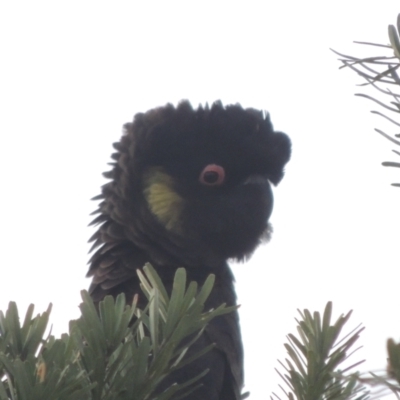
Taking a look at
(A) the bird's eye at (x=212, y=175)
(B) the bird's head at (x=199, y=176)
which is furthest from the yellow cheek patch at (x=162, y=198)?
(A) the bird's eye at (x=212, y=175)

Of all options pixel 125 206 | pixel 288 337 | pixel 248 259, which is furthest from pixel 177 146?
pixel 288 337

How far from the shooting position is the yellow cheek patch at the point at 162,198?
134 inches

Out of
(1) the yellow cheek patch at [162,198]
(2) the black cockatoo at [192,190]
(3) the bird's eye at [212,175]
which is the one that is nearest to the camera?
(2) the black cockatoo at [192,190]

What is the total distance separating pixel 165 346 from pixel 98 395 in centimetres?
14

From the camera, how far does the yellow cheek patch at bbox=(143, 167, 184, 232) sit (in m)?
3.41

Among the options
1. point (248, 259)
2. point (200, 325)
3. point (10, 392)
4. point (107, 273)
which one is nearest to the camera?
point (10, 392)

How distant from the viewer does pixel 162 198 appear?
11.2 feet

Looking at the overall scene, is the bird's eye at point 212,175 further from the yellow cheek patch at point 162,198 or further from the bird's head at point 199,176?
the yellow cheek patch at point 162,198

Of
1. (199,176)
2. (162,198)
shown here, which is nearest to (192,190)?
(199,176)

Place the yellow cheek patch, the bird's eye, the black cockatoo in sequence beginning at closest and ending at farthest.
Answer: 1. the black cockatoo
2. the yellow cheek patch
3. the bird's eye

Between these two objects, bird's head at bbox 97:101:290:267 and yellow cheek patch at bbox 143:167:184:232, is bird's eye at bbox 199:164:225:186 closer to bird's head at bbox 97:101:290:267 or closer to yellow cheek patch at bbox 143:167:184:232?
bird's head at bbox 97:101:290:267

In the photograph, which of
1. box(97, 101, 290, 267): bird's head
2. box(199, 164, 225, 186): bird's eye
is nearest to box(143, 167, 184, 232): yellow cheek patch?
box(97, 101, 290, 267): bird's head

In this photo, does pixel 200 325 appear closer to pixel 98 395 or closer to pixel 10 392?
pixel 98 395

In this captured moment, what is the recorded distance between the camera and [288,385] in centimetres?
155
